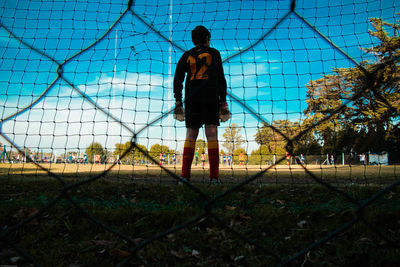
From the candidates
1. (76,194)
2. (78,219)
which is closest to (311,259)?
(78,219)

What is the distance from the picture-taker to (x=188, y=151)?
3102 mm

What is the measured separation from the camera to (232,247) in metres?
1.30

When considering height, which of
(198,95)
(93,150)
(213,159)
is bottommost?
(213,159)

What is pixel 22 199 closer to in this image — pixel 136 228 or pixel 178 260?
pixel 136 228

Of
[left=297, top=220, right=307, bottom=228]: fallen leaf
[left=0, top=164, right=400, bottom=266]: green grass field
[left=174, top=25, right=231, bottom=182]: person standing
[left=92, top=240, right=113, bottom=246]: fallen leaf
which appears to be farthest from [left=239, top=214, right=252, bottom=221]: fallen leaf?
[left=174, top=25, right=231, bottom=182]: person standing

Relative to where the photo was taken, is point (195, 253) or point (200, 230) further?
point (200, 230)

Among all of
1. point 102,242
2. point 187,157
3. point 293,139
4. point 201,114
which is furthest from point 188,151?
point 293,139

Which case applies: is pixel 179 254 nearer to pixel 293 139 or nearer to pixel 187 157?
pixel 293 139

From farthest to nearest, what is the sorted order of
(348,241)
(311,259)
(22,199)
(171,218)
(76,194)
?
(76,194) < (22,199) < (171,218) < (348,241) < (311,259)

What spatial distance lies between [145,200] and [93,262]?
0.99m

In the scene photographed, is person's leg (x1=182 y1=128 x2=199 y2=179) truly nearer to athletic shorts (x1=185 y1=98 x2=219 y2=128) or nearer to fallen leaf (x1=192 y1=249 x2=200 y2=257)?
athletic shorts (x1=185 y1=98 x2=219 y2=128)

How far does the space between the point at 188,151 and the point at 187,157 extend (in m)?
0.08

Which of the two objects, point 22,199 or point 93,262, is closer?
point 93,262

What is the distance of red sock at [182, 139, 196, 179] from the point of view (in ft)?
9.98
